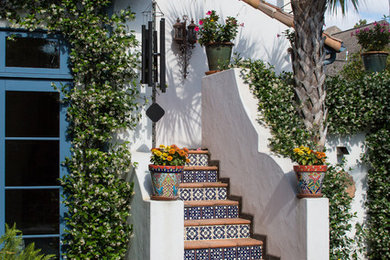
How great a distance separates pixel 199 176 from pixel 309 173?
1983 mm

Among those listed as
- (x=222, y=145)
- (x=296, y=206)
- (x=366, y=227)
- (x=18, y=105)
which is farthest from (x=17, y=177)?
(x=366, y=227)

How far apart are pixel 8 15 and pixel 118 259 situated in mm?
3242

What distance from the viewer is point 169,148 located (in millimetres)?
4926

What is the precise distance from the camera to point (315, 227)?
16.0ft

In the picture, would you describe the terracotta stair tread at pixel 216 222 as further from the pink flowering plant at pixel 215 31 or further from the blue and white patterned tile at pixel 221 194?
the pink flowering plant at pixel 215 31

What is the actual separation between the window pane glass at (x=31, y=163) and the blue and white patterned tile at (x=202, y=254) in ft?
6.50

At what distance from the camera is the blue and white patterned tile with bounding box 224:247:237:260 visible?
5316 mm

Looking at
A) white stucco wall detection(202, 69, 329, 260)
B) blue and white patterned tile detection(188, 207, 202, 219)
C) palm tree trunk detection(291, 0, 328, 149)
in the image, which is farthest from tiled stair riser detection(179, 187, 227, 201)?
palm tree trunk detection(291, 0, 328, 149)

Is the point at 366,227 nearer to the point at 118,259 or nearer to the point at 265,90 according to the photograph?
the point at 265,90

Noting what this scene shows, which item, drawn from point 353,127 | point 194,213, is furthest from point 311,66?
point 194,213

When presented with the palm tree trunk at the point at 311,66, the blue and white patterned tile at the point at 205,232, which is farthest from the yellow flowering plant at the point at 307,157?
the blue and white patterned tile at the point at 205,232

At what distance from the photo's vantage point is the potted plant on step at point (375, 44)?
25.8 feet

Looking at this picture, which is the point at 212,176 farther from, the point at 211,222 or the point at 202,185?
the point at 211,222

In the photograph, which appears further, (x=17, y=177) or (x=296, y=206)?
(x=17, y=177)
